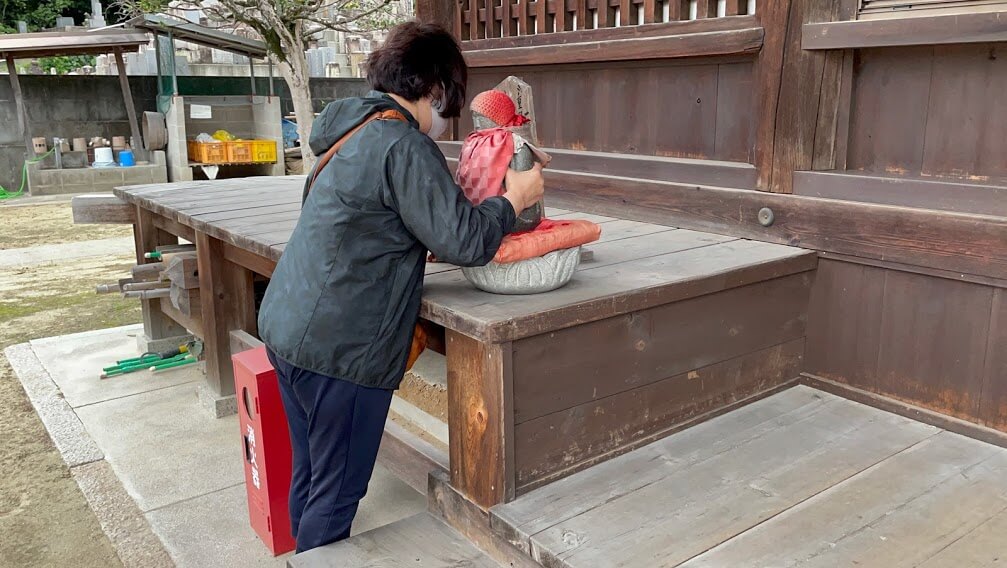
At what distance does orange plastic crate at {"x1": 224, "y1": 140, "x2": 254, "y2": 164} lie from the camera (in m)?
13.8

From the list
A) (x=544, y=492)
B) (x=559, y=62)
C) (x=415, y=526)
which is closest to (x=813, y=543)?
(x=544, y=492)

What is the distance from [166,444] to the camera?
13.4ft

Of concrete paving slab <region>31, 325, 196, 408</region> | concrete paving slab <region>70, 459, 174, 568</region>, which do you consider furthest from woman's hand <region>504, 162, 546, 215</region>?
concrete paving slab <region>31, 325, 196, 408</region>

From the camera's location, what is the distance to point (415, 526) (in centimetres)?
245

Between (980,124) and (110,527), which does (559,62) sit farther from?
(110,527)

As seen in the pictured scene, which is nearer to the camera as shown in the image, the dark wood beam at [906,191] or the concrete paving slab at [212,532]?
the dark wood beam at [906,191]

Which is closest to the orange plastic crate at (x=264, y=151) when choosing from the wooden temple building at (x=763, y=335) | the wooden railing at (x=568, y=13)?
the wooden railing at (x=568, y=13)

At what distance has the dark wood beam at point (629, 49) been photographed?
122 inches

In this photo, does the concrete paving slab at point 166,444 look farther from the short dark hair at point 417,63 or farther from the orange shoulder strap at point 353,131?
the short dark hair at point 417,63

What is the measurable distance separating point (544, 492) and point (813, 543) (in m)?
0.72

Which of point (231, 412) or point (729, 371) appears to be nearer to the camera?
point (729, 371)

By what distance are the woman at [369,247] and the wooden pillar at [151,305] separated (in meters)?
3.50

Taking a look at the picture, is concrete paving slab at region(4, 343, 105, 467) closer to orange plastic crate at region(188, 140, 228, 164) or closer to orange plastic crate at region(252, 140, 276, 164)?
orange plastic crate at region(188, 140, 228, 164)

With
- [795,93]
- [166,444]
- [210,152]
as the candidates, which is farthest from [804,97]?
[210,152]
